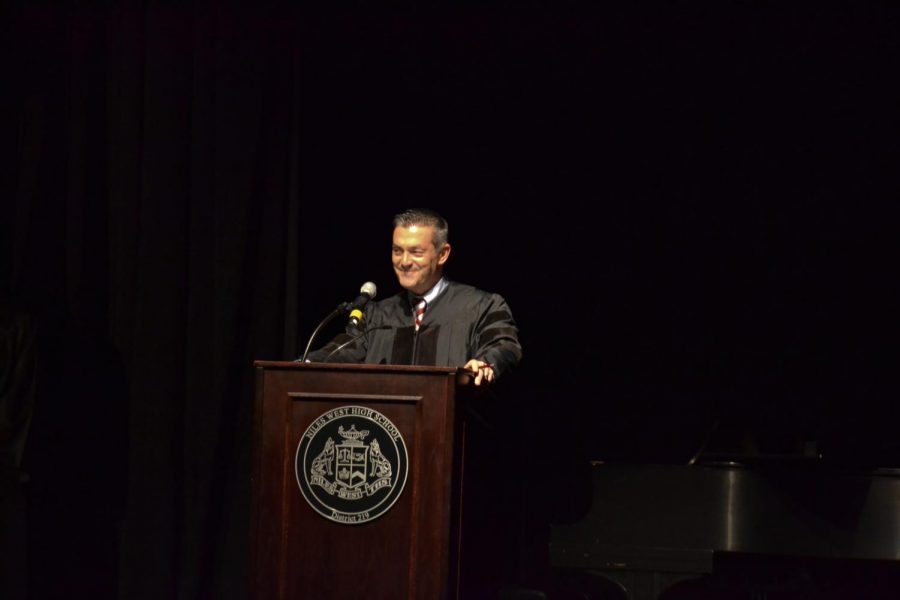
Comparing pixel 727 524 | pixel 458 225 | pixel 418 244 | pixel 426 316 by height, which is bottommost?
pixel 727 524

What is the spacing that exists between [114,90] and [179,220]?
592 mm

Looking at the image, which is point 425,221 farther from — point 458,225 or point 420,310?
point 458,225

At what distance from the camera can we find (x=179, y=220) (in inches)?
192

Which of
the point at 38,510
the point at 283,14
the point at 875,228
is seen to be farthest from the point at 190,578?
the point at 875,228

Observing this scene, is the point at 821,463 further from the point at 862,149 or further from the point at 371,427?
the point at 371,427

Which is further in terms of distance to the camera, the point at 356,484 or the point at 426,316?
the point at 426,316

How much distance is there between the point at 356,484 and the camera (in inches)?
132

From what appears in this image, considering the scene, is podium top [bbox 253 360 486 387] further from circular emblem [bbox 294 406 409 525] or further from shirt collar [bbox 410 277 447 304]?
shirt collar [bbox 410 277 447 304]

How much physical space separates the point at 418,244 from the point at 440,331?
0.32 m

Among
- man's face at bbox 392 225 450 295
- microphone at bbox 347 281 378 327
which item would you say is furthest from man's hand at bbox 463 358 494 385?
man's face at bbox 392 225 450 295

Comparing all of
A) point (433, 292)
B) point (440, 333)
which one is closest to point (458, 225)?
point (433, 292)

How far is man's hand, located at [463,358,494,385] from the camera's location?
3529 millimetres

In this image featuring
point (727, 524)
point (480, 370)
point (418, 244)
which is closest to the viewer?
point (480, 370)

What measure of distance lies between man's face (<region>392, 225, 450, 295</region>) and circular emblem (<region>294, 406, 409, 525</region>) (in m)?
0.90
